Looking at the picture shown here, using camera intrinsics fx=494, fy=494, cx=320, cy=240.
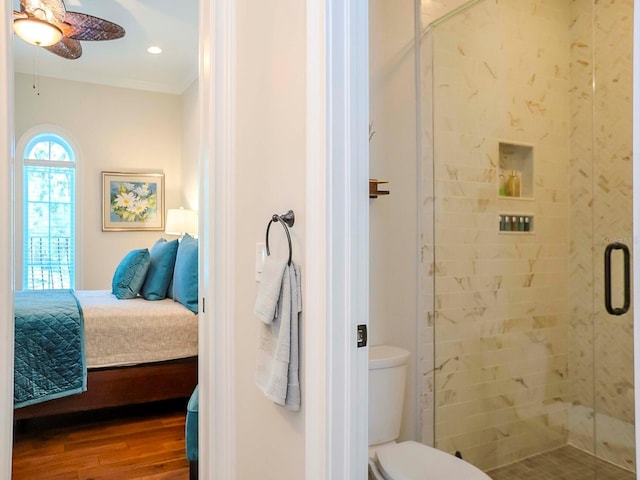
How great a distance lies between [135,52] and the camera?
4.67 meters

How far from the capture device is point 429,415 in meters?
2.22

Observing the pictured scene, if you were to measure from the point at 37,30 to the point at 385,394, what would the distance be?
2905 millimetres

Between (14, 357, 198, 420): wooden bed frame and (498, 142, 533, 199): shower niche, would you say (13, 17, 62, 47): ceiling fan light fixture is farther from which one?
(498, 142, 533, 199): shower niche

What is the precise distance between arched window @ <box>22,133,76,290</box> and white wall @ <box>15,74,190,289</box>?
17cm

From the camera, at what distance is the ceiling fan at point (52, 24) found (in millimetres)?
2949

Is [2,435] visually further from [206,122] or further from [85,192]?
[85,192]

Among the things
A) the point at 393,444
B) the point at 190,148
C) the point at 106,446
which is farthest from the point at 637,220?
the point at 190,148

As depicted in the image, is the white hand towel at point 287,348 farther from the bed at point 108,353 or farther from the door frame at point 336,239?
the bed at point 108,353

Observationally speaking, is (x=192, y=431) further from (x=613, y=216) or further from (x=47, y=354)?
(x=613, y=216)

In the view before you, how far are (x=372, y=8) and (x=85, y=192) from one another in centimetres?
436

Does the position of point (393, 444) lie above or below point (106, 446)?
above

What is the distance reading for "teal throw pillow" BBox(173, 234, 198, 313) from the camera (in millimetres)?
3377

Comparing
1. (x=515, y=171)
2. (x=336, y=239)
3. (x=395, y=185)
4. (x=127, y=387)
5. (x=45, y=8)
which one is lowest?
(x=127, y=387)

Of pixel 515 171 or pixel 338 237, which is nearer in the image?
pixel 338 237
